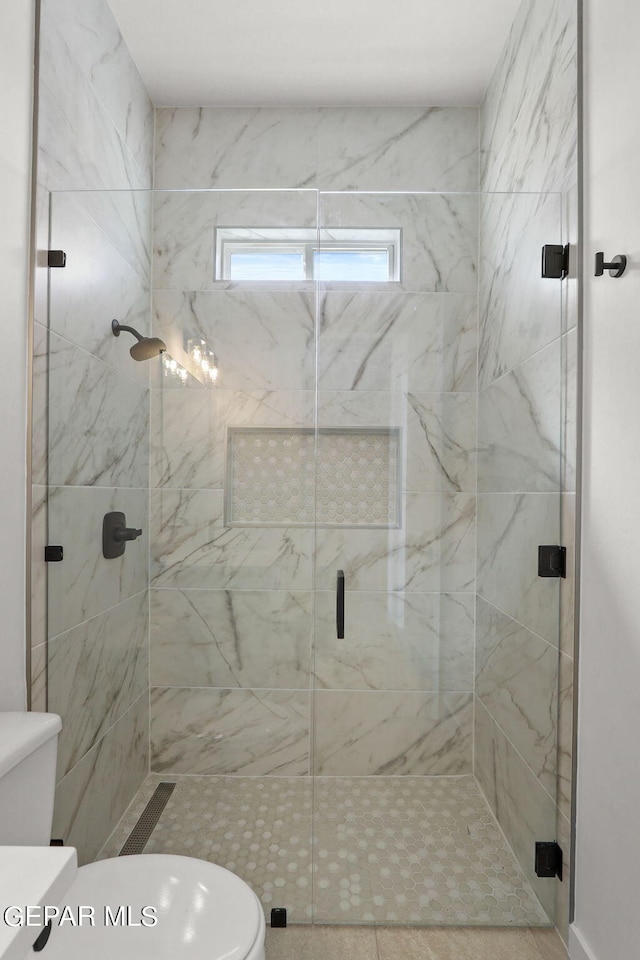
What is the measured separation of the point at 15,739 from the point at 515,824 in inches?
51.7

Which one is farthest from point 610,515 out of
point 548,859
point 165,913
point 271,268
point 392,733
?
point 165,913

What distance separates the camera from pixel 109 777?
5.56 ft

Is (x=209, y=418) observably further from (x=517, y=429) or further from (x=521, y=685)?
(x=521, y=685)

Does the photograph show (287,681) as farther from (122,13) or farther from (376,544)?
(122,13)

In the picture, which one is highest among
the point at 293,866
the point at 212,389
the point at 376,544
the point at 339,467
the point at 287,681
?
the point at 212,389

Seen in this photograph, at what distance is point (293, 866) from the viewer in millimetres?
1601

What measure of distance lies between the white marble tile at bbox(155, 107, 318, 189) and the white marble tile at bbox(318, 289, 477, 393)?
4.09 ft

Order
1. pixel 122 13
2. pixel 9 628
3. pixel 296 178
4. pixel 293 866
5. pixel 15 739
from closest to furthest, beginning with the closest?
pixel 15 739 → pixel 9 628 → pixel 293 866 → pixel 122 13 → pixel 296 178

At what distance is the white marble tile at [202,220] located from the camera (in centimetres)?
162

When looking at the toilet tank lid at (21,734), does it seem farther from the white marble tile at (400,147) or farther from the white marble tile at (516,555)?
the white marble tile at (400,147)

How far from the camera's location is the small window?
5.31 ft

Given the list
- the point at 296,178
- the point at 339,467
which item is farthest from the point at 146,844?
the point at 296,178

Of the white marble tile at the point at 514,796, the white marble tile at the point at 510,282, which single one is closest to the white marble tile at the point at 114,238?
the white marble tile at the point at 510,282

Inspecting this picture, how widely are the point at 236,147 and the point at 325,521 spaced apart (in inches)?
72.2
